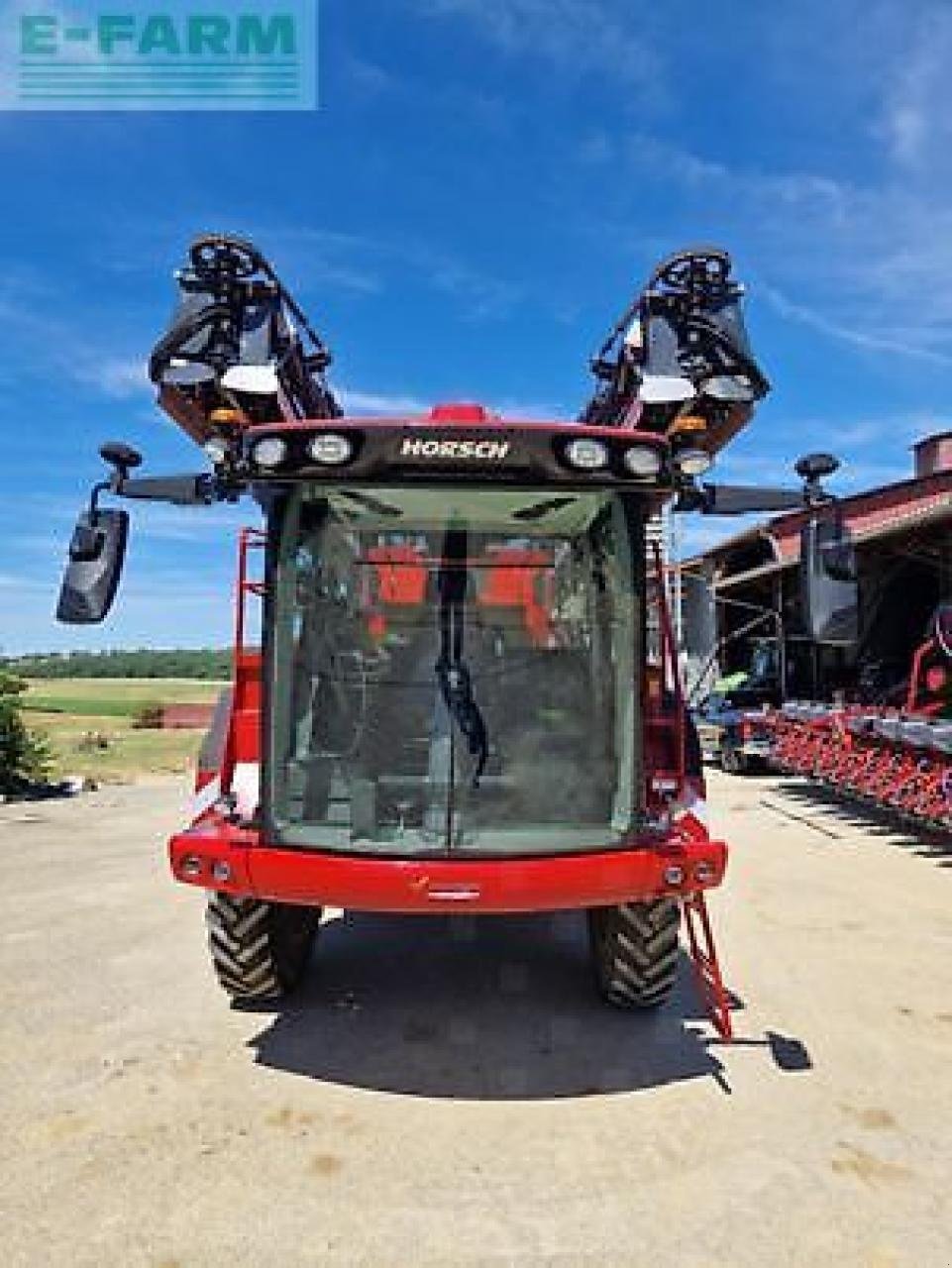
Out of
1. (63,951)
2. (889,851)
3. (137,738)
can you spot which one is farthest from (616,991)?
(137,738)

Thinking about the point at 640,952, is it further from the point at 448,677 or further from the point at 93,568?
the point at 93,568

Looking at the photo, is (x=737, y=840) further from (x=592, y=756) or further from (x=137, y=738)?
(x=137, y=738)

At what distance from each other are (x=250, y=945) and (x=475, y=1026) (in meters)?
1.08

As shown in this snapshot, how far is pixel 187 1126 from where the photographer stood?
363 centimetres

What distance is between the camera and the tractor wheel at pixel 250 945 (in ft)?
15.4

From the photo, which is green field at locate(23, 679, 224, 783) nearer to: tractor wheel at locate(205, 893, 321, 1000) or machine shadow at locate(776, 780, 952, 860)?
tractor wheel at locate(205, 893, 321, 1000)

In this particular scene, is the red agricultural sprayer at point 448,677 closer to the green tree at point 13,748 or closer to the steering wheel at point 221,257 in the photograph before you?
the steering wheel at point 221,257

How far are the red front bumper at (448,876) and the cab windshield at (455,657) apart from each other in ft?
0.57

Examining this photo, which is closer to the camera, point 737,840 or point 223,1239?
point 223,1239

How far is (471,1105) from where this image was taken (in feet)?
12.7

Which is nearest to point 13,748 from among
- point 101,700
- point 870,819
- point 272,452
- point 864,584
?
point 870,819

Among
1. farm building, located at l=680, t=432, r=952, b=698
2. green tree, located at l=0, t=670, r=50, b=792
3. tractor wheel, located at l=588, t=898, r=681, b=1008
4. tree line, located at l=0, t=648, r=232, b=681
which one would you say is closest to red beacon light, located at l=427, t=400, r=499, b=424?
tractor wheel, located at l=588, t=898, r=681, b=1008

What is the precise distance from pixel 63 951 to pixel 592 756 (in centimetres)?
360

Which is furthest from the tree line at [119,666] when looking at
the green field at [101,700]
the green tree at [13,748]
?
the green tree at [13,748]
